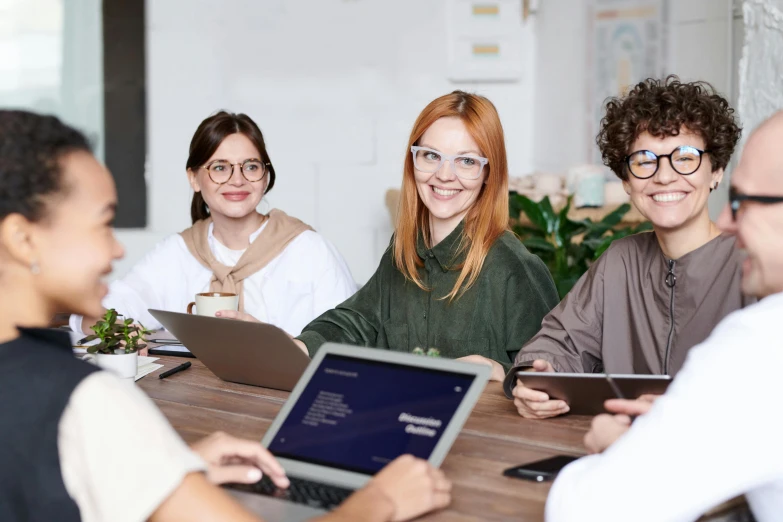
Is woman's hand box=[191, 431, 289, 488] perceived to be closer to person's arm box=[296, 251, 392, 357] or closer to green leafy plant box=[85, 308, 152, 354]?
green leafy plant box=[85, 308, 152, 354]

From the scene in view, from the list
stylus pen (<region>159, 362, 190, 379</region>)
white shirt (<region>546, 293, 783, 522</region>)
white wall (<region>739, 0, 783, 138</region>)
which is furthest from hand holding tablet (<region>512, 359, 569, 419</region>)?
white wall (<region>739, 0, 783, 138</region>)

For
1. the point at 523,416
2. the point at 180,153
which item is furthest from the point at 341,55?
the point at 523,416

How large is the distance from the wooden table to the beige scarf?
0.91 metres

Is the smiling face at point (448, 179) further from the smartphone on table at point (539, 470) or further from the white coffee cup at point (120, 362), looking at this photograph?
the smartphone on table at point (539, 470)

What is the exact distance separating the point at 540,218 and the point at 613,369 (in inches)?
80.4

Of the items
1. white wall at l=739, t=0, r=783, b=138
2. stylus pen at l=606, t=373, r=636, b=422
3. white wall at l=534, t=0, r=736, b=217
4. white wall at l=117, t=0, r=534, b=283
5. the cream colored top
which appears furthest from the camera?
white wall at l=117, t=0, r=534, b=283

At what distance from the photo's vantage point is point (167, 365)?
2227 millimetres

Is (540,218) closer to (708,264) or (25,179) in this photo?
(708,264)

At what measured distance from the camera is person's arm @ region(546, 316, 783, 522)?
101 centimetres

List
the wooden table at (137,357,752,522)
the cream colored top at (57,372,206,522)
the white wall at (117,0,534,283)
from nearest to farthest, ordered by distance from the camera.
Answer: the cream colored top at (57,372,206,522)
the wooden table at (137,357,752,522)
the white wall at (117,0,534,283)

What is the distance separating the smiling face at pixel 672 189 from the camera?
2051 millimetres

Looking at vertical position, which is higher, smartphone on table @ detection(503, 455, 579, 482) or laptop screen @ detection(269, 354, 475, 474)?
laptop screen @ detection(269, 354, 475, 474)

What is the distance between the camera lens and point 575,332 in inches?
85.0

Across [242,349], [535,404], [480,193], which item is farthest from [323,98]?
[535,404]
